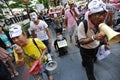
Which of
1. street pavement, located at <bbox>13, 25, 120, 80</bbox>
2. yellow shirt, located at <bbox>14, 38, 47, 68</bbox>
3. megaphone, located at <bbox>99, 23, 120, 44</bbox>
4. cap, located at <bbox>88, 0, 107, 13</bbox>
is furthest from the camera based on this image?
street pavement, located at <bbox>13, 25, 120, 80</bbox>

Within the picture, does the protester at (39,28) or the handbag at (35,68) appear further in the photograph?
the protester at (39,28)

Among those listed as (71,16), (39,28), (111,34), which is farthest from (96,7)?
(71,16)

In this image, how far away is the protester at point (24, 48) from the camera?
2.85 meters

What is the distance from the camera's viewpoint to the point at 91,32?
3.01 metres

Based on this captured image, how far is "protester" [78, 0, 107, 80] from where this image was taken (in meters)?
2.65

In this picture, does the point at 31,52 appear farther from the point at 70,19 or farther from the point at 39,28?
the point at 70,19

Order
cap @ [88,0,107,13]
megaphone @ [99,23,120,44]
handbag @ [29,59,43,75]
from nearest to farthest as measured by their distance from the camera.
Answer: megaphone @ [99,23,120,44] < cap @ [88,0,107,13] < handbag @ [29,59,43,75]

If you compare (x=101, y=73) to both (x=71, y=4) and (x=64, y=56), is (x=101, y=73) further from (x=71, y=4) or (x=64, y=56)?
(x=71, y=4)

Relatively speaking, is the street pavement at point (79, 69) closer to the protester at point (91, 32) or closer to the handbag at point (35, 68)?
the protester at point (91, 32)

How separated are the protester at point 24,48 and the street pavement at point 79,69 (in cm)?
156

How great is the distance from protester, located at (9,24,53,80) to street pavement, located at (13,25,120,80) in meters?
1.56

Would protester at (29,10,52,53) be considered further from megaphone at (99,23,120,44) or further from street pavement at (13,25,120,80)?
megaphone at (99,23,120,44)

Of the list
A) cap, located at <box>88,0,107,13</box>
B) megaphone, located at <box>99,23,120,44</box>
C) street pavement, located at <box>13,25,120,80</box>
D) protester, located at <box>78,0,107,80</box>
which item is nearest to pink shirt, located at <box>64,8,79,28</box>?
street pavement, located at <box>13,25,120,80</box>

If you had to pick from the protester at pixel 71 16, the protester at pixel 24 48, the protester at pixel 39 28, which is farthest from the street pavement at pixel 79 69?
the protester at pixel 24 48
